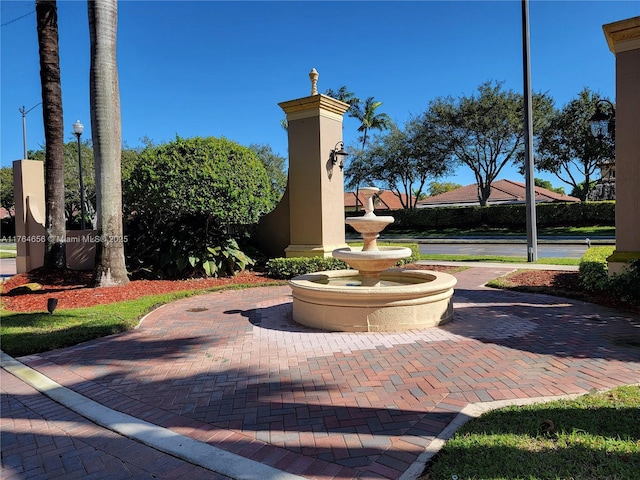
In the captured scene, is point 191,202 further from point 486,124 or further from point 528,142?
point 486,124

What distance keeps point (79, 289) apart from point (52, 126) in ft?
18.0

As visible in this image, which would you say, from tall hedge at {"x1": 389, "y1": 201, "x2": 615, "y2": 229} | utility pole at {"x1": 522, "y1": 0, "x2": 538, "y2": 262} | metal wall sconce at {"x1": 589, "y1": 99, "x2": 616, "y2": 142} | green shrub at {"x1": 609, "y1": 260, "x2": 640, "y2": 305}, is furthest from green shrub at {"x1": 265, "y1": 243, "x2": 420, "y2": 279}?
tall hedge at {"x1": 389, "y1": 201, "x2": 615, "y2": 229}

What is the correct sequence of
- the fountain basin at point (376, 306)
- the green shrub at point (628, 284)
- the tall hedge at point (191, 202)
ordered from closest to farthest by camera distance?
the fountain basin at point (376, 306), the green shrub at point (628, 284), the tall hedge at point (191, 202)

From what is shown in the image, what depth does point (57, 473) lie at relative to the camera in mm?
2994

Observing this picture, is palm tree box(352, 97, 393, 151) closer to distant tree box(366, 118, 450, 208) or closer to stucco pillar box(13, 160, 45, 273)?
distant tree box(366, 118, 450, 208)

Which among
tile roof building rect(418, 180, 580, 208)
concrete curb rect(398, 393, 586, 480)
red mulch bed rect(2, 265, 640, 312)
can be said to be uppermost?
tile roof building rect(418, 180, 580, 208)

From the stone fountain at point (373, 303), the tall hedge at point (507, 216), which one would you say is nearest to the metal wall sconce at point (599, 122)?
the stone fountain at point (373, 303)

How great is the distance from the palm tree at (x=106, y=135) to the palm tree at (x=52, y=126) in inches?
130

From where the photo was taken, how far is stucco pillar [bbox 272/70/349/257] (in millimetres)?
12453

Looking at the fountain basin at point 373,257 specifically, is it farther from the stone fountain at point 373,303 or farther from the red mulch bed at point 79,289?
the red mulch bed at point 79,289

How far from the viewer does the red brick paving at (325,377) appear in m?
3.23

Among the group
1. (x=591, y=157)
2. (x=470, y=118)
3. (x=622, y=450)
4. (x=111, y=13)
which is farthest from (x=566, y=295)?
(x=591, y=157)

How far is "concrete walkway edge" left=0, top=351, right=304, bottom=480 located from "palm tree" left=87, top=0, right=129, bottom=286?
20.2ft

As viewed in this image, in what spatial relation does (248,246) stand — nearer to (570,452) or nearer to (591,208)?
(570,452)
